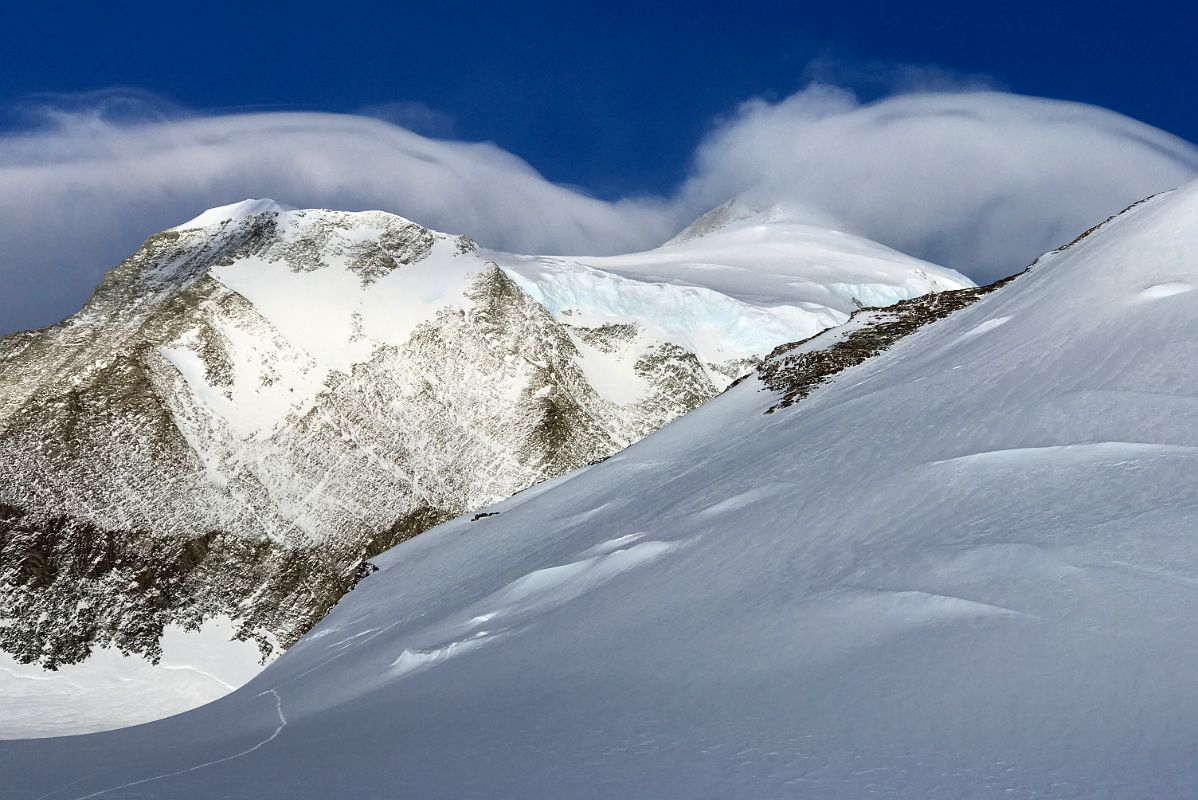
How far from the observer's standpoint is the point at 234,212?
131000mm

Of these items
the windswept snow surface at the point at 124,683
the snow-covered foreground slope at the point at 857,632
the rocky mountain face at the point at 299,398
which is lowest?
the windswept snow surface at the point at 124,683

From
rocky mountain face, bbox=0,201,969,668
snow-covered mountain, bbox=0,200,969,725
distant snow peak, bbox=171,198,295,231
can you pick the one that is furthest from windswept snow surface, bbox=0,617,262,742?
distant snow peak, bbox=171,198,295,231

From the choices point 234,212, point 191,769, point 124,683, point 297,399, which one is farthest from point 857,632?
point 234,212

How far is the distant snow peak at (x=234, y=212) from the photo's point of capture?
12794 cm

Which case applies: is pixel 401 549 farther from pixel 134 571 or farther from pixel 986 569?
pixel 134 571

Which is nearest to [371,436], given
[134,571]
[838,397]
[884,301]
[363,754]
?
[134,571]

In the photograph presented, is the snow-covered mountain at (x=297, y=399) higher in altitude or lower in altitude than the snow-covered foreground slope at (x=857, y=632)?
higher

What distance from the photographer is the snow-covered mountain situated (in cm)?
9762

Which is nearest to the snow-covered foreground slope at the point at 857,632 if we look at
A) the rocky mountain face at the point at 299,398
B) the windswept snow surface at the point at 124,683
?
the windswept snow surface at the point at 124,683

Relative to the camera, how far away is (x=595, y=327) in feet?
422

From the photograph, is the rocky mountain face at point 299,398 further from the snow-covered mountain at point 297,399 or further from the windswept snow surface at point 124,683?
the windswept snow surface at point 124,683

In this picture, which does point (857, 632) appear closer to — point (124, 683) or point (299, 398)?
point (124, 683)

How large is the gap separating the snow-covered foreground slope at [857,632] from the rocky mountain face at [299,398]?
295 feet

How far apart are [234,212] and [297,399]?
38.2 metres
